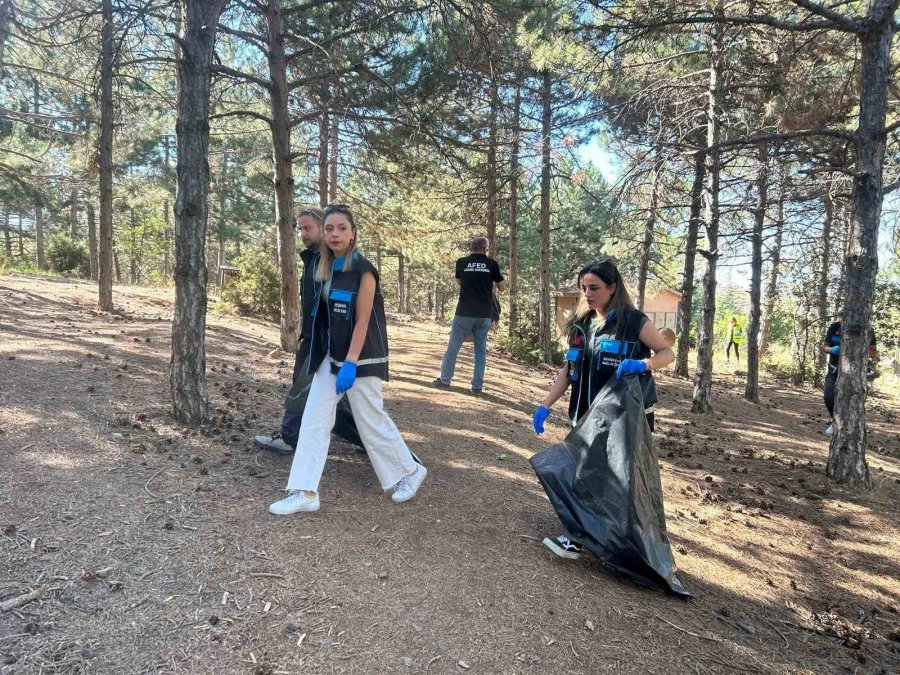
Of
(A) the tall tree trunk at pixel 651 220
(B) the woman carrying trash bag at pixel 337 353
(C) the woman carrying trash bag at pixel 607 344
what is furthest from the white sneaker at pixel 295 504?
(A) the tall tree trunk at pixel 651 220

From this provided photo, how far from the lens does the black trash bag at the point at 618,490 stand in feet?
9.14

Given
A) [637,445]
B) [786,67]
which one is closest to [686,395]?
[786,67]

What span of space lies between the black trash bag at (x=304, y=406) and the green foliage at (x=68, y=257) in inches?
872

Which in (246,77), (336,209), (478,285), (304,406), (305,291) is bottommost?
(304,406)

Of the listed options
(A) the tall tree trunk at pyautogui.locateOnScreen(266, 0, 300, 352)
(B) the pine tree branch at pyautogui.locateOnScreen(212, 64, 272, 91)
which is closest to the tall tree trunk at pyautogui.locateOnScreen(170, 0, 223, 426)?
(B) the pine tree branch at pyautogui.locateOnScreen(212, 64, 272, 91)

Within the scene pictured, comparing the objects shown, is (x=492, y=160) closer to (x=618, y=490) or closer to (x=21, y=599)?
(x=618, y=490)

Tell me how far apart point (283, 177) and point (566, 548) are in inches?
260

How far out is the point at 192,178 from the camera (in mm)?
3891

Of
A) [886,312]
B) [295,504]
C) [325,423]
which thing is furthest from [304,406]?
[886,312]

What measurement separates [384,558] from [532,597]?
0.81 metres

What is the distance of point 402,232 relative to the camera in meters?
11.5

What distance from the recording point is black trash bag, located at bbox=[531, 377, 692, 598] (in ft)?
9.14

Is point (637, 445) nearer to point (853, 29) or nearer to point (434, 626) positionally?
point (434, 626)

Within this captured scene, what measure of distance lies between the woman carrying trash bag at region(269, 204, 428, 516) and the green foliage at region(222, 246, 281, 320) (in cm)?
941
